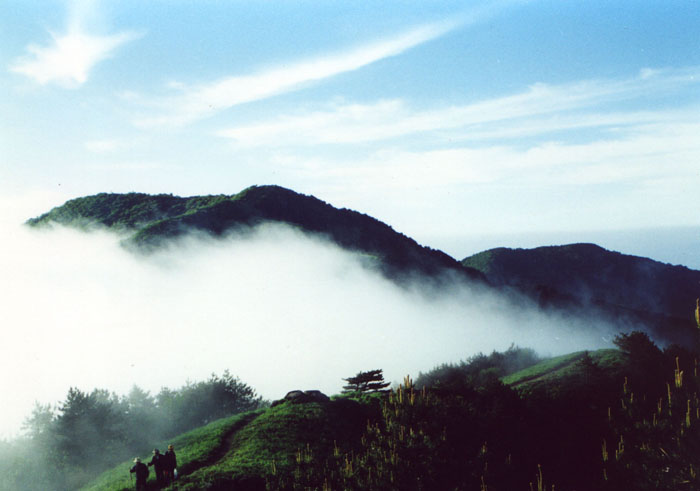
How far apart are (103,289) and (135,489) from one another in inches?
7426

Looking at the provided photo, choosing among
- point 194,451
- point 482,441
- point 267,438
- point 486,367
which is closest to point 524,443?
point 482,441

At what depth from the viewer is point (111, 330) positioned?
17638 centimetres

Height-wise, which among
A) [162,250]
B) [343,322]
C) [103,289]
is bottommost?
[343,322]

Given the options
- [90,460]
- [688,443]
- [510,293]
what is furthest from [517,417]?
[510,293]

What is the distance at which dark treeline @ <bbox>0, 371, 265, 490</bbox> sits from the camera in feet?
142

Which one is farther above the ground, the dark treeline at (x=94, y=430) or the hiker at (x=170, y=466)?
the hiker at (x=170, y=466)

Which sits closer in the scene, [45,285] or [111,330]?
[111,330]

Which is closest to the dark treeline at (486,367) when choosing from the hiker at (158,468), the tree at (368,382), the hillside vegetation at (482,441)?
the tree at (368,382)

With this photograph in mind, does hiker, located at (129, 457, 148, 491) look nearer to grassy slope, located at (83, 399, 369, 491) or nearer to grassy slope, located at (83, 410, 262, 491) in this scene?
grassy slope, located at (83, 410, 262, 491)

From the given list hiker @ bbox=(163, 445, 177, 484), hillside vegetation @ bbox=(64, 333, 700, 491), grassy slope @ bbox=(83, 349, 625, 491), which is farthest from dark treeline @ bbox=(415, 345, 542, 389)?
hiker @ bbox=(163, 445, 177, 484)

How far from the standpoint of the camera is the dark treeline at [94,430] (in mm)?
43388

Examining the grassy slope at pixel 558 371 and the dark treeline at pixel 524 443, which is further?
the grassy slope at pixel 558 371

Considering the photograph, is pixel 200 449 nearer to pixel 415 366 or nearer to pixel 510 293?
pixel 415 366

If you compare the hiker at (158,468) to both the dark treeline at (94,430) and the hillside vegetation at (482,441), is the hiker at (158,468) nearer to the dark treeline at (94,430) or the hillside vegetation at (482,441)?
the hillside vegetation at (482,441)
